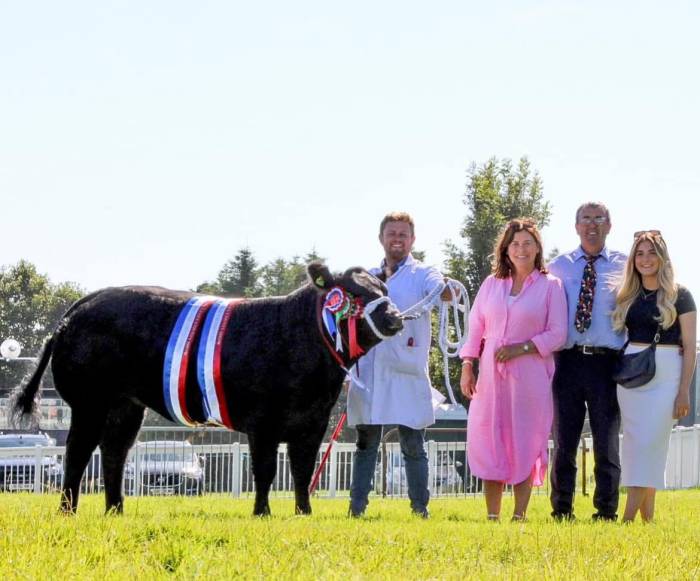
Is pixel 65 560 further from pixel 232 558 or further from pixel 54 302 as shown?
pixel 54 302

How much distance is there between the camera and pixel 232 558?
16.3 ft

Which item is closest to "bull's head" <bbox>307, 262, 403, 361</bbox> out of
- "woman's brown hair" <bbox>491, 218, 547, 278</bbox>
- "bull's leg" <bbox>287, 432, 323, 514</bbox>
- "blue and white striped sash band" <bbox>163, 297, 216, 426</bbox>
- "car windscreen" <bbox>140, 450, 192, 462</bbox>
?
"bull's leg" <bbox>287, 432, 323, 514</bbox>

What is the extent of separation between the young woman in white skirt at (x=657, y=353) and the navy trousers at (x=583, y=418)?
0.16 m

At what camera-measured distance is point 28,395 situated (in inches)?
327

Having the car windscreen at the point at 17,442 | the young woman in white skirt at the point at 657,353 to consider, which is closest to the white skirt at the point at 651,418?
the young woman in white skirt at the point at 657,353

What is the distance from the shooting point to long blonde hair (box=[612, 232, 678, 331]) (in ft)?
26.7

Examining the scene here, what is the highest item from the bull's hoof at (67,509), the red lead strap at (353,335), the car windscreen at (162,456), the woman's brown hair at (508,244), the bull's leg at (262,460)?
the woman's brown hair at (508,244)

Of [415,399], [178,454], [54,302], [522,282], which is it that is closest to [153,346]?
[415,399]

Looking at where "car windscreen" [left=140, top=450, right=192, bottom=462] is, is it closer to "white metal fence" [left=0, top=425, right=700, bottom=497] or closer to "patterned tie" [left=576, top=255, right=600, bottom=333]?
"white metal fence" [left=0, top=425, right=700, bottom=497]

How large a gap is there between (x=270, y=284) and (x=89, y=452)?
308 ft

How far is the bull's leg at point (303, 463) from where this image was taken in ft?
25.3

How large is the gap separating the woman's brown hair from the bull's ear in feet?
4.49

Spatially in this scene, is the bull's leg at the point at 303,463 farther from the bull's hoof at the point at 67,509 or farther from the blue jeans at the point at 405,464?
the bull's hoof at the point at 67,509

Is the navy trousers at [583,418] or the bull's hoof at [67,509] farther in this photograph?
the navy trousers at [583,418]
